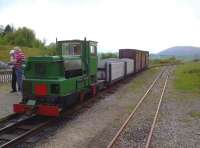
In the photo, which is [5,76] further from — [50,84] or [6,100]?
[50,84]

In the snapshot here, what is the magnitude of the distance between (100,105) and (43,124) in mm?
3902

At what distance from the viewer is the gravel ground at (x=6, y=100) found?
1107 centimetres

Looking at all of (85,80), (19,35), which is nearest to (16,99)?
(85,80)

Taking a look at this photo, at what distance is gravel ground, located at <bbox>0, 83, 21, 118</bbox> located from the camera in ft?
36.3

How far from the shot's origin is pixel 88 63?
42.0 ft

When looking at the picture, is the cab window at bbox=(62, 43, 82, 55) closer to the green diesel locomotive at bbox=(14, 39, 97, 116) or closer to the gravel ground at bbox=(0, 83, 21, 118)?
the green diesel locomotive at bbox=(14, 39, 97, 116)

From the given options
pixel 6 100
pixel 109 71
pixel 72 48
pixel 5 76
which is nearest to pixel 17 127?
pixel 6 100

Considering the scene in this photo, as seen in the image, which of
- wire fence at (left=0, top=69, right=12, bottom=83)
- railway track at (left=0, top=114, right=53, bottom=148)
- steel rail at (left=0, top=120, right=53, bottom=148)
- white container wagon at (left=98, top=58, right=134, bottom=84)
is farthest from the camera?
wire fence at (left=0, top=69, right=12, bottom=83)

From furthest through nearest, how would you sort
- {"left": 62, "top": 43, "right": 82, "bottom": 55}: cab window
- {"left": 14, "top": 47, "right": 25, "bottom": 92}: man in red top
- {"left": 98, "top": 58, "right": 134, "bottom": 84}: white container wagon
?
{"left": 98, "top": 58, "right": 134, "bottom": 84}: white container wagon, {"left": 14, "top": 47, "right": 25, "bottom": 92}: man in red top, {"left": 62, "top": 43, "right": 82, "bottom": 55}: cab window

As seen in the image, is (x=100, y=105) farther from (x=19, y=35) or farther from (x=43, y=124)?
(x=19, y=35)

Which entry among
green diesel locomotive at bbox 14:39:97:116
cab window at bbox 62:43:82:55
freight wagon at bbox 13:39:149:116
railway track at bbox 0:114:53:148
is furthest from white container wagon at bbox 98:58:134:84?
railway track at bbox 0:114:53:148

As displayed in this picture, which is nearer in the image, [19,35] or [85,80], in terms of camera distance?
[85,80]

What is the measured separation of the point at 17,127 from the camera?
9312 mm

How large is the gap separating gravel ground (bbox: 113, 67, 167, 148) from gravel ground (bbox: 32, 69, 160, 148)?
36 centimetres
